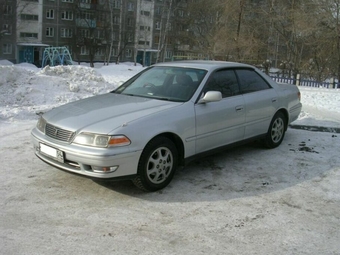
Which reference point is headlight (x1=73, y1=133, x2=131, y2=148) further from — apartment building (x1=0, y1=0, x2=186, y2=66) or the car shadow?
apartment building (x1=0, y1=0, x2=186, y2=66)

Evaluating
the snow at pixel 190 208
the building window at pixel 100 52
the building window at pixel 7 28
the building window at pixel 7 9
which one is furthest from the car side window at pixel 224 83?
the building window at pixel 100 52

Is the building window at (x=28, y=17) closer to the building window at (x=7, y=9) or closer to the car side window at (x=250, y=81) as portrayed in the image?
the building window at (x=7, y=9)

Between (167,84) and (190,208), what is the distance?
1.97 meters

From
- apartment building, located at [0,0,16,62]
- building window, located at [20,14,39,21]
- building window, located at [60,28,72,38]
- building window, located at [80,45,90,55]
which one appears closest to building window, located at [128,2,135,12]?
building window, located at [80,45,90,55]

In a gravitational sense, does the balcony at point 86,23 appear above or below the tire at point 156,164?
above

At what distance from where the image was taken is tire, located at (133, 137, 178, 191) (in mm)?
4277

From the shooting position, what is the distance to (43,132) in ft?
15.3

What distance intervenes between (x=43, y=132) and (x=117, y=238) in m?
1.91

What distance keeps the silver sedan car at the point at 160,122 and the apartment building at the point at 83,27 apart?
45417mm

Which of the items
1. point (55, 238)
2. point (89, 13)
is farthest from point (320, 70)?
point (89, 13)

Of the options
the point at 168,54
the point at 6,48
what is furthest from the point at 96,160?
the point at 168,54

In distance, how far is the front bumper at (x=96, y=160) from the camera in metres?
4.00

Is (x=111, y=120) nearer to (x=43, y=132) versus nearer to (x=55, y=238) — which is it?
(x=43, y=132)

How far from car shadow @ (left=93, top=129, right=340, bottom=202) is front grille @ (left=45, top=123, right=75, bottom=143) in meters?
0.85
